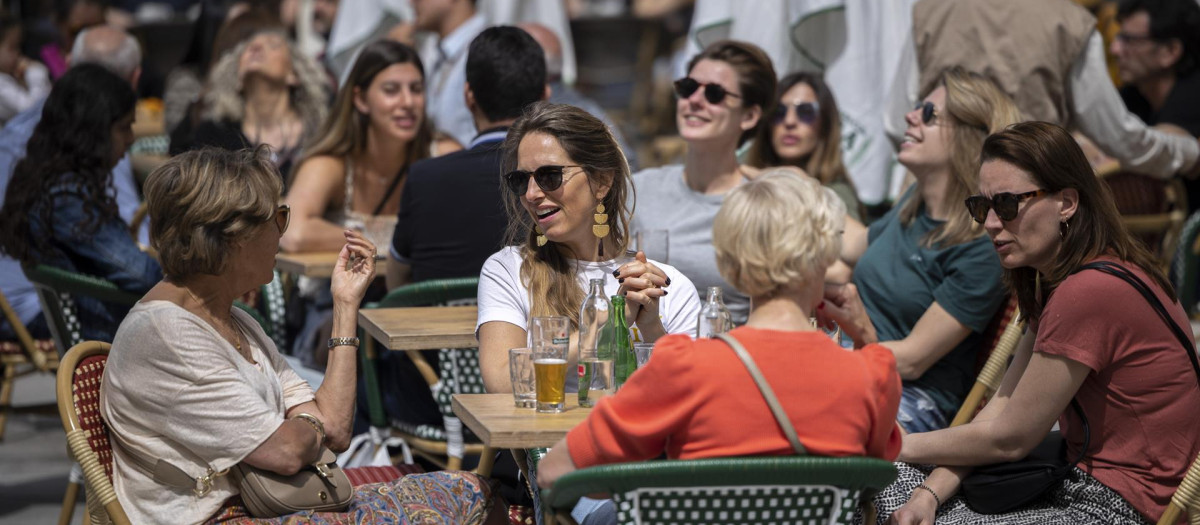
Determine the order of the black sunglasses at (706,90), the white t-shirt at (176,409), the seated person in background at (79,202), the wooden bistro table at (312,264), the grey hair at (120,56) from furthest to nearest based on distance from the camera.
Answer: the grey hair at (120,56) < the wooden bistro table at (312,264) < the black sunglasses at (706,90) < the seated person in background at (79,202) < the white t-shirt at (176,409)

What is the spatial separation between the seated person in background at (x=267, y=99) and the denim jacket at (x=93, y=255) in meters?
2.04

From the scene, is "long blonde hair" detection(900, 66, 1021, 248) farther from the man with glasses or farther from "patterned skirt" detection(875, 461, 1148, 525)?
the man with glasses

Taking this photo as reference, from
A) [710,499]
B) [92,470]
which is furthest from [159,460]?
[710,499]

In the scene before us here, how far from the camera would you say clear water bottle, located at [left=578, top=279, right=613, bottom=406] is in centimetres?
255

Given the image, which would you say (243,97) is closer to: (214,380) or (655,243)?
(655,243)

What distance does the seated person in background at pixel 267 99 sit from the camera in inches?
243

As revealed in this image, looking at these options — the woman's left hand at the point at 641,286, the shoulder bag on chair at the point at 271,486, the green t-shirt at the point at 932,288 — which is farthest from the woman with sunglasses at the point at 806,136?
the shoulder bag on chair at the point at 271,486

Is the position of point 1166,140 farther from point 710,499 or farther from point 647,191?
point 710,499

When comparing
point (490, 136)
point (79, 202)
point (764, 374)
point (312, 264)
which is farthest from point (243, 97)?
point (764, 374)

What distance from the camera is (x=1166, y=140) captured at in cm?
531

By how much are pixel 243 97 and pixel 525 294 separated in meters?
3.89

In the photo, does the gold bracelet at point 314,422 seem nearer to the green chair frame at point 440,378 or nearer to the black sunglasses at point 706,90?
the green chair frame at point 440,378

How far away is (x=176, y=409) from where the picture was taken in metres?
2.39

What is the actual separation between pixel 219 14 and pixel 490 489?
7.54 meters
